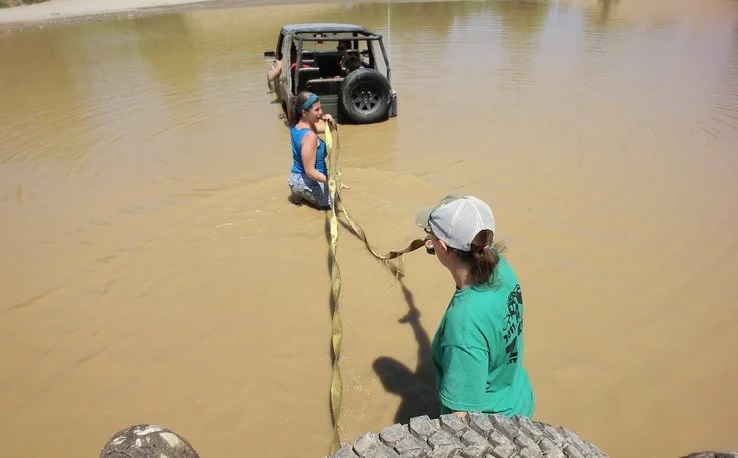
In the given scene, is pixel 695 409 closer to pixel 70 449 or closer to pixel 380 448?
pixel 380 448

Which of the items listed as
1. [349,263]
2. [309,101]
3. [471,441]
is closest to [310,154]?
[309,101]

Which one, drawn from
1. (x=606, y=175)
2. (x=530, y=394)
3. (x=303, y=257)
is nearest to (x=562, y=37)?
(x=606, y=175)

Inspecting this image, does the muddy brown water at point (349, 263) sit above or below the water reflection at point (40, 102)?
below

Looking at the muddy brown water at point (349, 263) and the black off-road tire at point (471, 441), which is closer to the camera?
the black off-road tire at point (471, 441)

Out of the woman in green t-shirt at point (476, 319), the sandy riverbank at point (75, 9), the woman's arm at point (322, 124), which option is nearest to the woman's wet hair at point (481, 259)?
the woman in green t-shirt at point (476, 319)

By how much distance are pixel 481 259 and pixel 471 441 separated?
2.22ft

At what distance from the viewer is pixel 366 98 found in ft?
24.4

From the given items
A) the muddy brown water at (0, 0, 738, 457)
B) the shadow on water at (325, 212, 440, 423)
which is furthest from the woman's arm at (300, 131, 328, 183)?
the shadow on water at (325, 212, 440, 423)

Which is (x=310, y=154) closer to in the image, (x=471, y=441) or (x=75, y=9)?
(x=471, y=441)

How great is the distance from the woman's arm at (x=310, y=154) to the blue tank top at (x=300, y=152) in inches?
2.5

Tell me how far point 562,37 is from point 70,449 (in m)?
16.3

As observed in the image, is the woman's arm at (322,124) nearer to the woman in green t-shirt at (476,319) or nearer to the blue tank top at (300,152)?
the blue tank top at (300,152)

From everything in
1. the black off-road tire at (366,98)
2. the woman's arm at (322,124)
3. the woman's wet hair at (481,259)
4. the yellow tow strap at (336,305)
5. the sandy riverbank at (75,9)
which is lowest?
the yellow tow strap at (336,305)

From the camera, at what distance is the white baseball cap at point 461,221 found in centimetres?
189
